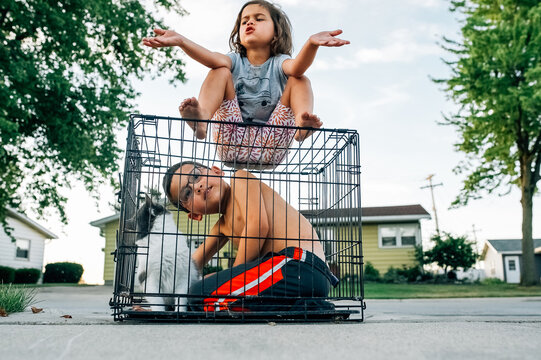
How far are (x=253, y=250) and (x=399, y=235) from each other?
18.8 metres

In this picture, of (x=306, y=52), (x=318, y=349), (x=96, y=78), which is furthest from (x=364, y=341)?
(x=96, y=78)

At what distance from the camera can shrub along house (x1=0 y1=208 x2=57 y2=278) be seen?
21.3 metres

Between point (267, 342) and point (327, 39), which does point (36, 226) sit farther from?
point (267, 342)

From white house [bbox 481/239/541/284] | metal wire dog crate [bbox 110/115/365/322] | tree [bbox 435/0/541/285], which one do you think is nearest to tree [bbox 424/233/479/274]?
tree [bbox 435/0/541/285]

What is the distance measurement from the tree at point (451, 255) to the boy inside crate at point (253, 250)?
55.9 feet

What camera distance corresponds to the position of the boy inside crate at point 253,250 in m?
2.04

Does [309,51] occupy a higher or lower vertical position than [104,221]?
lower

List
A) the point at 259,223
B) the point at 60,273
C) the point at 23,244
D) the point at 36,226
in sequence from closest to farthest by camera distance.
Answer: the point at 259,223 < the point at 60,273 < the point at 23,244 < the point at 36,226

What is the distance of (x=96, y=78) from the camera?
1148cm

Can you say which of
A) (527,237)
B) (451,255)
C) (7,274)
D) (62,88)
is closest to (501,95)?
(527,237)

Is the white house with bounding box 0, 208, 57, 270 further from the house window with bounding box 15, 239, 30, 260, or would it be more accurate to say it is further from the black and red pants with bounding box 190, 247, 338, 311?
the black and red pants with bounding box 190, 247, 338, 311

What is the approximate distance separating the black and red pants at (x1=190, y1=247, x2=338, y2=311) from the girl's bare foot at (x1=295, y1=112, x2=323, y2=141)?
0.56 m

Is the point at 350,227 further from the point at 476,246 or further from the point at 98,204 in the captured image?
the point at 476,246

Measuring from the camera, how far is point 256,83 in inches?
107
